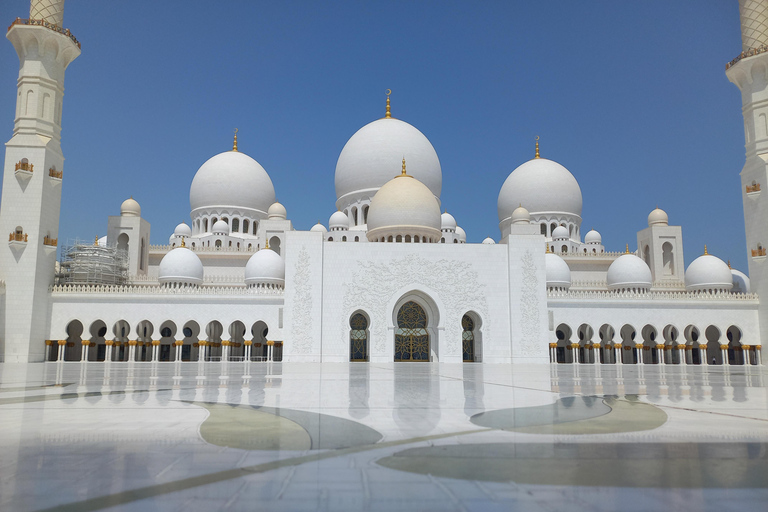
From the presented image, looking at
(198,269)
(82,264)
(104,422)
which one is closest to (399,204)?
(198,269)

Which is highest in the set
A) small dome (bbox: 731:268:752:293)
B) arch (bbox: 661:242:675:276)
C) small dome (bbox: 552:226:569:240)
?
small dome (bbox: 552:226:569:240)

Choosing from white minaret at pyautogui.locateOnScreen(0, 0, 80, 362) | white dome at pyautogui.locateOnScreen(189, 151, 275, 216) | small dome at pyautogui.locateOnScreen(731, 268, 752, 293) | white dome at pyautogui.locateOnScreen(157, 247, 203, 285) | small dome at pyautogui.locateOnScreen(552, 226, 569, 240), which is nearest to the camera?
white minaret at pyautogui.locateOnScreen(0, 0, 80, 362)

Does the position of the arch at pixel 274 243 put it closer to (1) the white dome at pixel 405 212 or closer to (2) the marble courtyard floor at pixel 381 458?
(1) the white dome at pixel 405 212

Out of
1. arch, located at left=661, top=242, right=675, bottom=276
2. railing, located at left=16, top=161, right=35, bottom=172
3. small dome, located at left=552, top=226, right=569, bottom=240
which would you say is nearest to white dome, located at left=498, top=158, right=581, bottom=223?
small dome, located at left=552, top=226, right=569, bottom=240

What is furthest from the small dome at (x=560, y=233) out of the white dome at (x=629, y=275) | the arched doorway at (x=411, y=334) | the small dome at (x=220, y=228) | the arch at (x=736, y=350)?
the small dome at (x=220, y=228)

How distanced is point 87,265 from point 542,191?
19276 mm

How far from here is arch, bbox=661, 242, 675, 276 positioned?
26250 mm

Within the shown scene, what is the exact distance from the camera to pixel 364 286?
18297 mm

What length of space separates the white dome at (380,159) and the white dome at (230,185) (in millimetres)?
4782

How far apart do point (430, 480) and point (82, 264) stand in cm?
2270

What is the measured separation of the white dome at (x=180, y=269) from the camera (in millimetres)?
21328

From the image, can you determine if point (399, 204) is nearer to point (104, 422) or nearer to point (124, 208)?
point (124, 208)

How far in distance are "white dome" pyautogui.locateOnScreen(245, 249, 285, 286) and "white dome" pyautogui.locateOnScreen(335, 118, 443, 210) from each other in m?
4.61

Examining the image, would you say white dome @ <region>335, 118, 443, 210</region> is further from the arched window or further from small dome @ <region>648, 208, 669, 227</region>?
small dome @ <region>648, 208, 669, 227</region>
